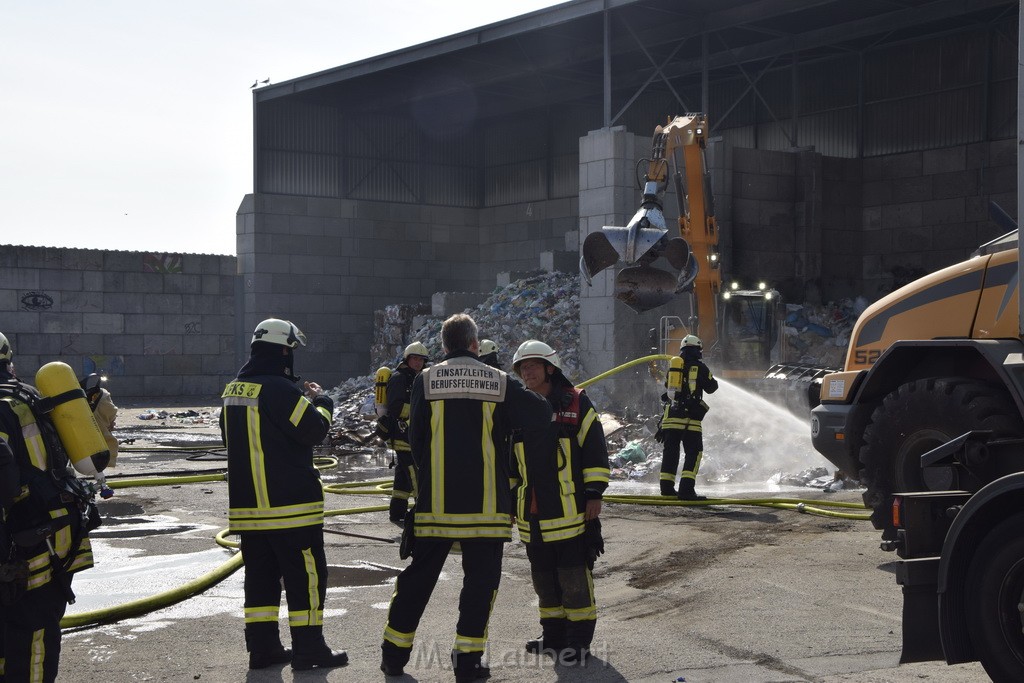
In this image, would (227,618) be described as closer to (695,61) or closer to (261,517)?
(261,517)

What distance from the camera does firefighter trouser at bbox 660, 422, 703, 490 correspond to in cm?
1215

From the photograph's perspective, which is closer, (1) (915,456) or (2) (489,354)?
(1) (915,456)

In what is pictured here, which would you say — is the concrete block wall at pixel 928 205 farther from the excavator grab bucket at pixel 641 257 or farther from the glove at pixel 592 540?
the glove at pixel 592 540

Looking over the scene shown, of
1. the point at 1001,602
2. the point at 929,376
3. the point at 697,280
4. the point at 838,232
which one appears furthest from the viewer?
the point at 838,232

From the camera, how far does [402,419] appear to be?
10148mm

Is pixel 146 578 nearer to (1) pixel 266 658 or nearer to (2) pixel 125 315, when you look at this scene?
(1) pixel 266 658

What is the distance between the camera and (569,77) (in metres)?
31.1

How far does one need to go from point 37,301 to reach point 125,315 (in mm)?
2185

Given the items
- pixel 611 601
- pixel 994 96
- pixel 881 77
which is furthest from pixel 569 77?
pixel 611 601

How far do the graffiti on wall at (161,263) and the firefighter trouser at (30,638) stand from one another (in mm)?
26459

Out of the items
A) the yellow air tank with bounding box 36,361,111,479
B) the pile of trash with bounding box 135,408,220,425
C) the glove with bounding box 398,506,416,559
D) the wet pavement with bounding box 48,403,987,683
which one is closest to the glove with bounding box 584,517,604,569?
the wet pavement with bounding box 48,403,987,683

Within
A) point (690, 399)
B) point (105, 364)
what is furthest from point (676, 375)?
point (105, 364)

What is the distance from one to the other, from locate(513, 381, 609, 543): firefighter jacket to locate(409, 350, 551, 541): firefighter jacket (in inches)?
20.5

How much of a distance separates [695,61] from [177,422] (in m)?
15.2
